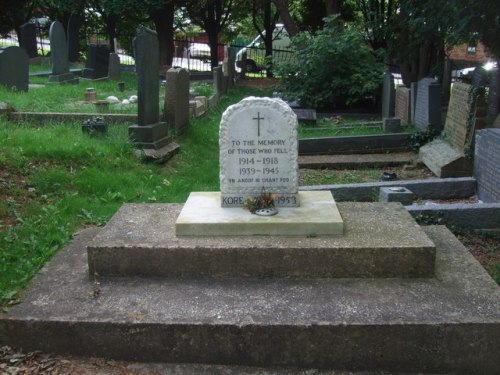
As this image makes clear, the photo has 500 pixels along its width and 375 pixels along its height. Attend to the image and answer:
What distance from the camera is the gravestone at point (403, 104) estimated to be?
11742 millimetres

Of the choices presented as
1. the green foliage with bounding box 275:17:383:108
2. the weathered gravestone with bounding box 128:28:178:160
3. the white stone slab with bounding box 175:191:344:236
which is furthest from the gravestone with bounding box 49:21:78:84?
Answer: the white stone slab with bounding box 175:191:344:236

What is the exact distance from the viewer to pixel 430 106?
10008mm

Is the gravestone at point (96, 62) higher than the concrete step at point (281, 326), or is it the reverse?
the gravestone at point (96, 62)

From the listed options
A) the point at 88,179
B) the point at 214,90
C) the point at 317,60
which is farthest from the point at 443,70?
the point at 88,179

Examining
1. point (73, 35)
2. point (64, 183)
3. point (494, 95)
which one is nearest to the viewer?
point (64, 183)

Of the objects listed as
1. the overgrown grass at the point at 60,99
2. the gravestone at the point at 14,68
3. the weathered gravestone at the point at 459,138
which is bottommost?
the weathered gravestone at the point at 459,138

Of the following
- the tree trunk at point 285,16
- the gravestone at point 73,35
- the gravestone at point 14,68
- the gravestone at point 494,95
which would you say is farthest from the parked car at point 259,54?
the gravestone at point 494,95

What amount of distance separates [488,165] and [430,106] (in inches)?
153

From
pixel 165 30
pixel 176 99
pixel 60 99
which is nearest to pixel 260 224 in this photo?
pixel 176 99

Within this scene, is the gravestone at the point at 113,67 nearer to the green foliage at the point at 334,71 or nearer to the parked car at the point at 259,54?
the green foliage at the point at 334,71

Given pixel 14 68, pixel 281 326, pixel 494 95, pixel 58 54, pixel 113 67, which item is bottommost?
pixel 281 326

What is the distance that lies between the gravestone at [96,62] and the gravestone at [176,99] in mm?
9285

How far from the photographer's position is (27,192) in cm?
613

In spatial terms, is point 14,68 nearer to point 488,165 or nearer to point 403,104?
point 403,104
